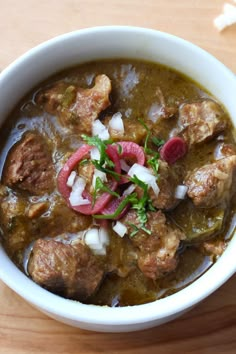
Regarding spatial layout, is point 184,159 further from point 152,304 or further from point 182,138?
point 152,304

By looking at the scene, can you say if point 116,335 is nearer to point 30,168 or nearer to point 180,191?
point 180,191

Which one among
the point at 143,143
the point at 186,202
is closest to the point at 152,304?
the point at 186,202

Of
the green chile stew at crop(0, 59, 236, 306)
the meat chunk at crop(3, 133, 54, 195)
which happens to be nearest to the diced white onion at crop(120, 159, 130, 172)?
the green chile stew at crop(0, 59, 236, 306)

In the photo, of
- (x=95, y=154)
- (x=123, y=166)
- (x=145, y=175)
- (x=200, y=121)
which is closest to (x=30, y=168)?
(x=95, y=154)

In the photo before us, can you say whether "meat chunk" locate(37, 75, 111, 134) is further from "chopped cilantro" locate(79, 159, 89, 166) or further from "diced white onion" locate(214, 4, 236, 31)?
"diced white onion" locate(214, 4, 236, 31)

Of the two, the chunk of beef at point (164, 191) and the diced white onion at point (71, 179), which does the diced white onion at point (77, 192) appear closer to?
the diced white onion at point (71, 179)

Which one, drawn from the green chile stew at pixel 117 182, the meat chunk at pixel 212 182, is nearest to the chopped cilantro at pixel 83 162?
the green chile stew at pixel 117 182
